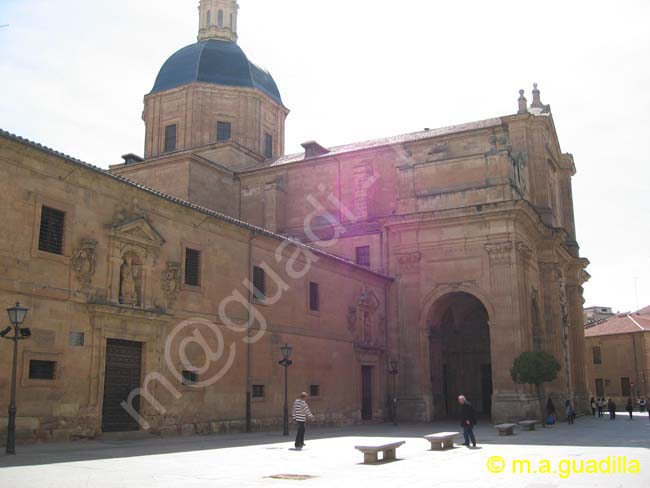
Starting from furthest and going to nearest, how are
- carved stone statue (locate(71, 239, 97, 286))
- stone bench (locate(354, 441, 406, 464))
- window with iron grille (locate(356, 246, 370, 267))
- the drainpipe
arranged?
1. window with iron grille (locate(356, 246, 370, 267))
2. the drainpipe
3. carved stone statue (locate(71, 239, 97, 286))
4. stone bench (locate(354, 441, 406, 464))

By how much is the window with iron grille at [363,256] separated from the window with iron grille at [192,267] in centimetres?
1460

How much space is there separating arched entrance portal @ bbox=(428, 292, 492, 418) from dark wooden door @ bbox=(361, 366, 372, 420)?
21.5ft

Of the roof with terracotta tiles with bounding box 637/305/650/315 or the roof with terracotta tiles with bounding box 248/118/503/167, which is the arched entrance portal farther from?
the roof with terracotta tiles with bounding box 637/305/650/315

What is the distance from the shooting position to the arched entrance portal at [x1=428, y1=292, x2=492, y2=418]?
120 ft

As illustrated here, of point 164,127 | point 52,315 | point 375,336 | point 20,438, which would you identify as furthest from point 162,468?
point 164,127

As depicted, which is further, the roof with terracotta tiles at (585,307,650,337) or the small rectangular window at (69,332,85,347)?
the roof with terracotta tiles at (585,307,650,337)

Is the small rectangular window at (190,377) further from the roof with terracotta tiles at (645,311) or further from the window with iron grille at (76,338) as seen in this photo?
the roof with terracotta tiles at (645,311)

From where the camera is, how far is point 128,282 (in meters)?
18.7

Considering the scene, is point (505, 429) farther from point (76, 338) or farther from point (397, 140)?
point (397, 140)

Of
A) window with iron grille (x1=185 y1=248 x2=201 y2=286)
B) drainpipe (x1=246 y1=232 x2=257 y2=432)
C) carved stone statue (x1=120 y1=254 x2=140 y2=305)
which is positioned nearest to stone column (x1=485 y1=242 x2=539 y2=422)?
drainpipe (x1=246 y1=232 x2=257 y2=432)

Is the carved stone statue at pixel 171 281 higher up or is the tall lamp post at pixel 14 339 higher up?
the carved stone statue at pixel 171 281

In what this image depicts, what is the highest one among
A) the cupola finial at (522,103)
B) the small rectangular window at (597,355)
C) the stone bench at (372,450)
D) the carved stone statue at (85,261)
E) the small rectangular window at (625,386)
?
the cupola finial at (522,103)

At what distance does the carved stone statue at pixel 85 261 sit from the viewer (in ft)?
56.3

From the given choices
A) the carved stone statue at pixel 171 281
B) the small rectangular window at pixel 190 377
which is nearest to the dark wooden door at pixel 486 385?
the small rectangular window at pixel 190 377
